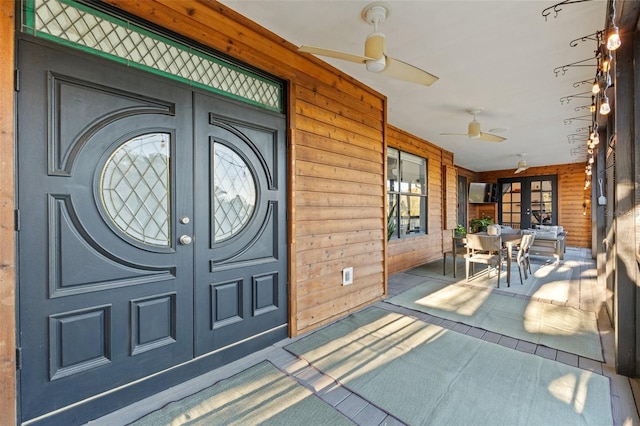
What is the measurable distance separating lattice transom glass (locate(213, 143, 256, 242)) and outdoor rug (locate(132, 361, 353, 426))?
3.40 feet

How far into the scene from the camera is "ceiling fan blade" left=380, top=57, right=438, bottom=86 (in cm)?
212

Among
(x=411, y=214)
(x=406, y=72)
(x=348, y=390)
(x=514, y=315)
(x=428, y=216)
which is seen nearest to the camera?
(x=348, y=390)

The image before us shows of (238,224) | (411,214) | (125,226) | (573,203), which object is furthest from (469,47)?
(573,203)

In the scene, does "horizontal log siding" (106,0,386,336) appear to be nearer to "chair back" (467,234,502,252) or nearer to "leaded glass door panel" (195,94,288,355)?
"leaded glass door panel" (195,94,288,355)

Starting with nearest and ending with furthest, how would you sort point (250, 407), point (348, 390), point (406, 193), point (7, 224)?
point (7, 224) < point (250, 407) < point (348, 390) < point (406, 193)

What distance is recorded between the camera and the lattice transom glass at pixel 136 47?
151 cm

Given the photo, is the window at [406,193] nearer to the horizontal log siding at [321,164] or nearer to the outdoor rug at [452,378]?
the horizontal log siding at [321,164]

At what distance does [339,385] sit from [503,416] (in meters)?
0.98

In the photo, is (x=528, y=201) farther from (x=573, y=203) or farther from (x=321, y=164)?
(x=321, y=164)

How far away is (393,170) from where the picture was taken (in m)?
5.32

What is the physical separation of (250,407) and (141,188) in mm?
1533

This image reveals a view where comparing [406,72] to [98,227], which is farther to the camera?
[406,72]

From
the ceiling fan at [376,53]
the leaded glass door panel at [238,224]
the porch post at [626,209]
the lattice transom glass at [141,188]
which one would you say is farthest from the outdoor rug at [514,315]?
the lattice transom glass at [141,188]

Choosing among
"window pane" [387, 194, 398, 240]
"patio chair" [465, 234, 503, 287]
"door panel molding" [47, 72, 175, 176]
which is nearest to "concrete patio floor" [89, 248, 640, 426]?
"patio chair" [465, 234, 503, 287]
